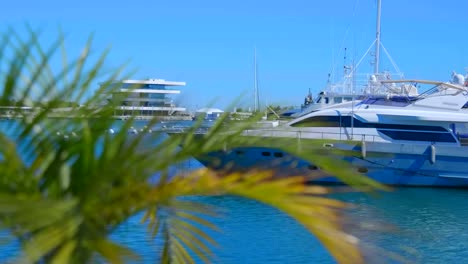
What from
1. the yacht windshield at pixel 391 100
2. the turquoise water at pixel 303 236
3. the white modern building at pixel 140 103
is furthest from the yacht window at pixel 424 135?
the white modern building at pixel 140 103

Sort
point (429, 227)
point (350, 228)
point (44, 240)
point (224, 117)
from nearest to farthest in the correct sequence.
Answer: point (44, 240)
point (350, 228)
point (224, 117)
point (429, 227)

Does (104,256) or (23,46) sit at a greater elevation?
(23,46)

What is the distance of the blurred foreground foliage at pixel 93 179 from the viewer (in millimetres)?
1583

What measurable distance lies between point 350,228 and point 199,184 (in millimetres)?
419

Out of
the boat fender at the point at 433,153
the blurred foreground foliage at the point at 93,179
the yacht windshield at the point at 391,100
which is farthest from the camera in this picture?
the yacht windshield at the point at 391,100

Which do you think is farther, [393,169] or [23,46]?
[393,169]

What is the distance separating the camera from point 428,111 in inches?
864

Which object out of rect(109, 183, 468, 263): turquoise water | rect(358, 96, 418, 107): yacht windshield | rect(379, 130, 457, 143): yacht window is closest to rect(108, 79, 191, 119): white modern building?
rect(109, 183, 468, 263): turquoise water

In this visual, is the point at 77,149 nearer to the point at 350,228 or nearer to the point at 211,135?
the point at 211,135

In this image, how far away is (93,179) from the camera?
175cm

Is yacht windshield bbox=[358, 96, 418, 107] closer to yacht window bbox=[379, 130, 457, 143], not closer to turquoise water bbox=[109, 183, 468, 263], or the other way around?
yacht window bbox=[379, 130, 457, 143]

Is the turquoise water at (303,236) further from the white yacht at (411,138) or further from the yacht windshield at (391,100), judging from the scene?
the yacht windshield at (391,100)

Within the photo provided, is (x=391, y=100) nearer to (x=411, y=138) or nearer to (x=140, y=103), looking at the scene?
(x=411, y=138)

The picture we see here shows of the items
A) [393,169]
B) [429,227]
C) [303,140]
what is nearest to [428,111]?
[393,169]
